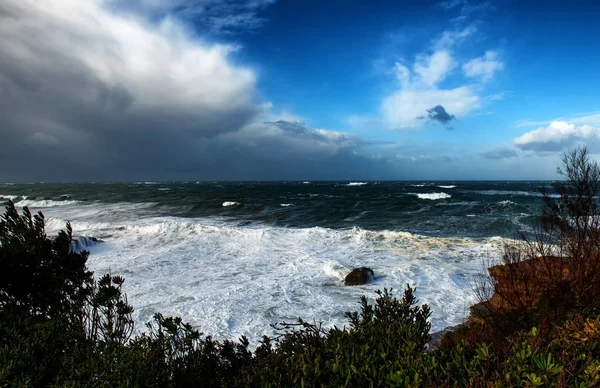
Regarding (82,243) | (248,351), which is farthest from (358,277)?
(82,243)

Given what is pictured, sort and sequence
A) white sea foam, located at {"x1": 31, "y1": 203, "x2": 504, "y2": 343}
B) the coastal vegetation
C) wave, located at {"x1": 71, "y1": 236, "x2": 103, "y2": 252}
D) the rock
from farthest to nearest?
wave, located at {"x1": 71, "y1": 236, "x2": 103, "y2": 252} → the rock → white sea foam, located at {"x1": 31, "y1": 203, "x2": 504, "y2": 343} → the coastal vegetation

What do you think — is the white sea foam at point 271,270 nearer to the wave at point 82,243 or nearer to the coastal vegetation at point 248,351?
the wave at point 82,243

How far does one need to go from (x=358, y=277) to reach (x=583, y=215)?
7967 mm

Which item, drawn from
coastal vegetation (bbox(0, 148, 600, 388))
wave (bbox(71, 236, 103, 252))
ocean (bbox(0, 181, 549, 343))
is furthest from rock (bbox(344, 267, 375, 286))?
wave (bbox(71, 236, 103, 252))

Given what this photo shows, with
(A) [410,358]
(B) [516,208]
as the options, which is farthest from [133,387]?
(B) [516,208]

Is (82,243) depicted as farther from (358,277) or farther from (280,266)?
(358,277)

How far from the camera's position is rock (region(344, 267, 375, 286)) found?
43.9ft

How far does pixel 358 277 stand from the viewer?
44.4 feet

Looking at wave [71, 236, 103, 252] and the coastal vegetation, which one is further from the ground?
the coastal vegetation

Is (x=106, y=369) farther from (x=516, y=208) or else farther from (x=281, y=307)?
(x=516, y=208)

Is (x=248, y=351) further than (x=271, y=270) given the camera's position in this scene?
No

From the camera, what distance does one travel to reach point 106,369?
311cm

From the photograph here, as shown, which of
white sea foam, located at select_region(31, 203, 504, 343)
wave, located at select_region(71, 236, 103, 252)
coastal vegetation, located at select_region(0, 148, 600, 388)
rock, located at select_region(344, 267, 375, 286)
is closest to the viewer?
coastal vegetation, located at select_region(0, 148, 600, 388)

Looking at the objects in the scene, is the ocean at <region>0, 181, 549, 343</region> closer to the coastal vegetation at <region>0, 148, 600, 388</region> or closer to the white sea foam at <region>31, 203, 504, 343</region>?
the white sea foam at <region>31, 203, 504, 343</region>
